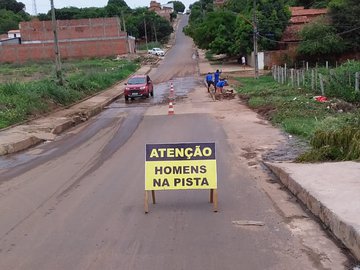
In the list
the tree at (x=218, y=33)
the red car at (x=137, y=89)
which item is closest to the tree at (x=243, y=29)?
the tree at (x=218, y=33)

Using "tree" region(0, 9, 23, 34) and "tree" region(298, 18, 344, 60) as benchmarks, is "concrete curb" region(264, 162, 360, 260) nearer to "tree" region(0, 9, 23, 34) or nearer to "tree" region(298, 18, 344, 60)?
"tree" region(298, 18, 344, 60)

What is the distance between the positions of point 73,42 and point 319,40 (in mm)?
56541

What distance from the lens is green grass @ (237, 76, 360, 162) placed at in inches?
463

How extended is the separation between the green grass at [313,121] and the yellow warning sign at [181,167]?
13.1ft

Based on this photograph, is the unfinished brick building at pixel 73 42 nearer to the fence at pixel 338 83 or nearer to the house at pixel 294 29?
the house at pixel 294 29

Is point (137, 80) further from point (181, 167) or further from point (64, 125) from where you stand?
point (181, 167)

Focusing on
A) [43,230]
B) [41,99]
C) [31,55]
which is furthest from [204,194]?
[31,55]

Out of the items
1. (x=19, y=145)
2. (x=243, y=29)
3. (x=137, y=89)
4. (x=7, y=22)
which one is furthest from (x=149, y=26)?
(x=19, y=145)

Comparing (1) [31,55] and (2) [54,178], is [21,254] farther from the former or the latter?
(1) [31,55]

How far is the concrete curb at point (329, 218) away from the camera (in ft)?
20.5

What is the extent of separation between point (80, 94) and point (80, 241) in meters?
31.7

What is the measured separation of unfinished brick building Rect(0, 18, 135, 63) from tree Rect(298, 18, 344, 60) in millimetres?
47446

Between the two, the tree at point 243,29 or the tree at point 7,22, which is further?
the tree at point 7,22

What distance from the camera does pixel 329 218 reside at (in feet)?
23.9
